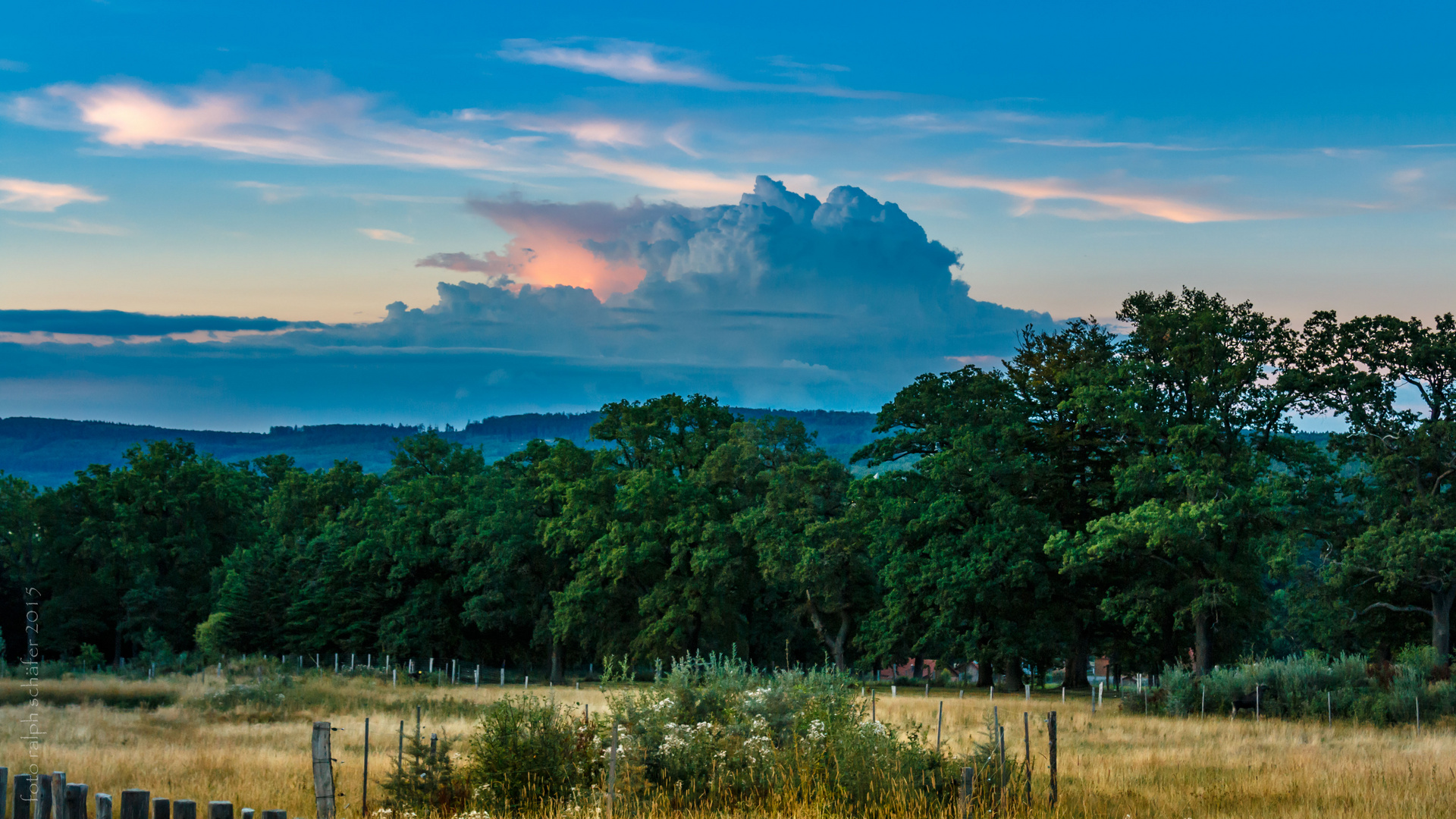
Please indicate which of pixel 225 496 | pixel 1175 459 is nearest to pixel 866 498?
pixel 1175 459

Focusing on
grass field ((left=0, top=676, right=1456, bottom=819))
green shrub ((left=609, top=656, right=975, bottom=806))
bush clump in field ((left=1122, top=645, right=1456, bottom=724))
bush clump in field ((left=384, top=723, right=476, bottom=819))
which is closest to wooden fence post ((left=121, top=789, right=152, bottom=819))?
bush clump in field ((left=384, top=723, right=476, bottom=819))

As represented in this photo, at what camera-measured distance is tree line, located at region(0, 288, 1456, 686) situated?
40.8m

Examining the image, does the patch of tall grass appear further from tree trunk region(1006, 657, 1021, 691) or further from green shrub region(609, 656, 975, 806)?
tree trunk region(1006, 657, 1021, 691)

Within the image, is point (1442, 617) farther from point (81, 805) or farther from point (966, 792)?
point (81, 805)

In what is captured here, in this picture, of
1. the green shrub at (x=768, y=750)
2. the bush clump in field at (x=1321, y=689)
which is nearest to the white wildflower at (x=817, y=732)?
the green shrub at (x=768, y=750)

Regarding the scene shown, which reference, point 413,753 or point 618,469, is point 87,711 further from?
point 618,469

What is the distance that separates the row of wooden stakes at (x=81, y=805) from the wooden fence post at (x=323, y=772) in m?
2.51

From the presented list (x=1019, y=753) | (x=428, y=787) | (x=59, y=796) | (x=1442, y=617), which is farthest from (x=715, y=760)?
(x=1442, y=617)

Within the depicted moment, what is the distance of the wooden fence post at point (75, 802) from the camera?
8609 millimetres

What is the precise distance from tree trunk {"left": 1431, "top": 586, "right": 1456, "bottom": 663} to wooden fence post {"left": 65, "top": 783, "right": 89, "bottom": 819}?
133 feet

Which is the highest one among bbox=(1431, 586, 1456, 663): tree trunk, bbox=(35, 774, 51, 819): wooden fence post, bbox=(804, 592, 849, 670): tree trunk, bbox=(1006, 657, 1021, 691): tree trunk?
bbox=(35, 774, 51, 819): wooden fence post

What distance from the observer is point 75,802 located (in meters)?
8.64

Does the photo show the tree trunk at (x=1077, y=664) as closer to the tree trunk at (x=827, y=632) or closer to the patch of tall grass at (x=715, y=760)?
the tree trunk at (x=827, y=632)

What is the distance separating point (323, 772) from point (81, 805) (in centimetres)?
298
